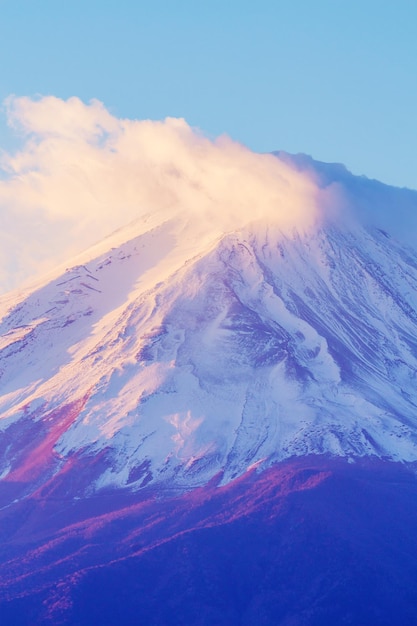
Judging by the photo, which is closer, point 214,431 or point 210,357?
point 214,431

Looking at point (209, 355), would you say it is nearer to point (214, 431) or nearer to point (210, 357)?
point (210, 357)

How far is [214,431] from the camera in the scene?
64000 mm

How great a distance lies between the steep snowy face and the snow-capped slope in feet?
0.33

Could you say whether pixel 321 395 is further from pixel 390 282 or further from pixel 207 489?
pixel 390 282

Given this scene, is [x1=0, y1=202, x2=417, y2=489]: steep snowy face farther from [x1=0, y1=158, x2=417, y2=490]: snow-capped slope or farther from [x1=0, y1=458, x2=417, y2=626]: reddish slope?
[x1=0, y1=458, x2=417, y2=626]: reddish slope

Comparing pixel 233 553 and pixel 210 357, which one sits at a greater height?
pixel 210 357

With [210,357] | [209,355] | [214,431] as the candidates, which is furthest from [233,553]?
[209,355]

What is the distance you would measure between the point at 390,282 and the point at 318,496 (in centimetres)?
3156

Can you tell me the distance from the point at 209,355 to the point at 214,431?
8270mm

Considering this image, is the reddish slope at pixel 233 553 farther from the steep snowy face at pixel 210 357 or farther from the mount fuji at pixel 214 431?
the steep snowy face at pixel 210 357

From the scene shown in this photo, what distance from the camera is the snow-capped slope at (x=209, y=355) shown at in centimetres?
6366

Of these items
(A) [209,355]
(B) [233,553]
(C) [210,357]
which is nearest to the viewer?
(B) [233,553]

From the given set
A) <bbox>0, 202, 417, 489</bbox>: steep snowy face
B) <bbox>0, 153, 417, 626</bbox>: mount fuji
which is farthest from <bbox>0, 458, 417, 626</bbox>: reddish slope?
<bbox>0, 202, 417, 489</bbox>: steep snowy face

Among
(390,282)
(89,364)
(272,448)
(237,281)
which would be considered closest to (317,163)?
(390,282)
